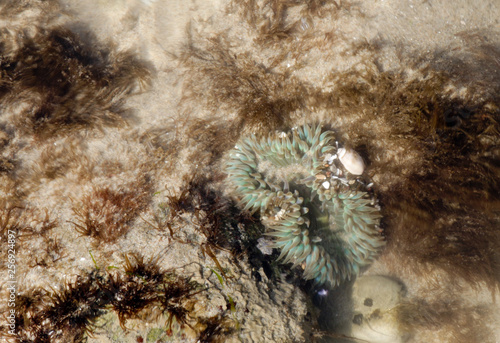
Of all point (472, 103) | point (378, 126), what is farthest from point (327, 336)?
point (472, 103)

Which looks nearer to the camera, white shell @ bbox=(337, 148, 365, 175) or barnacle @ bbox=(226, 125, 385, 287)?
barnacle @ bbox=(226, 125, 385, 287)

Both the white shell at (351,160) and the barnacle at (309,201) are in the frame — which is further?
the white shell at (351,160)

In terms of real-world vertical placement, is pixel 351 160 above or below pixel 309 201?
above

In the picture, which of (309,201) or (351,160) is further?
(309,201)

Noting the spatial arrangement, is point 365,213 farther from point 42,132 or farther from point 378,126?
point 42,132

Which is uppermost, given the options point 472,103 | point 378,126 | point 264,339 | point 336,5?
point 336,5
